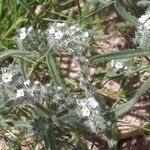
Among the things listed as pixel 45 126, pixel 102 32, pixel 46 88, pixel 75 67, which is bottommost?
pixel 45 126

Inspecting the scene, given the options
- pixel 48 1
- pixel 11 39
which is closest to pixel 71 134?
pixel 11 39

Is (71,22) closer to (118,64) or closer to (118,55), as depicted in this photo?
(118,64)

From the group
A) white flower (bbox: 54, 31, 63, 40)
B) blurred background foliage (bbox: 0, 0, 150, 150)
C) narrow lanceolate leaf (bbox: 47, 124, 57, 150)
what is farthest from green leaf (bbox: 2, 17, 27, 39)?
narrow lanceolate leaf (bbox: 47, 124, 57, 150)

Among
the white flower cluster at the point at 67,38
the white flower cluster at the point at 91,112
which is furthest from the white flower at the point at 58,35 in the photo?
the white flower cluster at the point at 91,112

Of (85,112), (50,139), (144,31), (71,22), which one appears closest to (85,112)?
(85,112)

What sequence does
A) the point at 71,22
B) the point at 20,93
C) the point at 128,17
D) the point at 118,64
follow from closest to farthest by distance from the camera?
the point at 20,93
the point at 128,17
the point at 118,64
the point at 71,22

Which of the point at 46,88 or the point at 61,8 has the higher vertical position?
the point at 61,8

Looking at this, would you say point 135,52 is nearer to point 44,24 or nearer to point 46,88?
point 46,88
